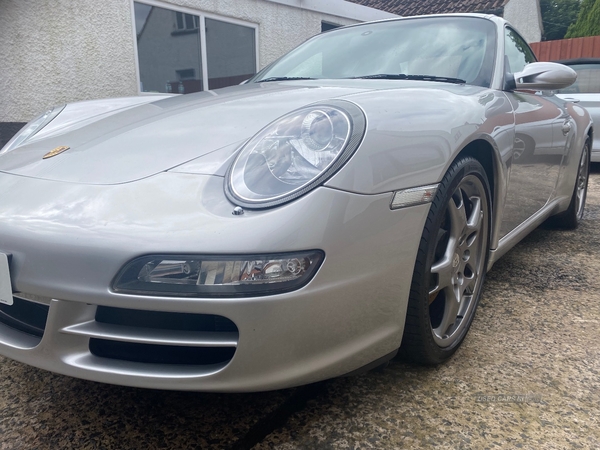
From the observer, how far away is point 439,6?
14516 millimetres

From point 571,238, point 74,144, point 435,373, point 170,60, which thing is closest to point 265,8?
point 170,60

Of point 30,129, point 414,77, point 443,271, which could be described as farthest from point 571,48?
point 30,129

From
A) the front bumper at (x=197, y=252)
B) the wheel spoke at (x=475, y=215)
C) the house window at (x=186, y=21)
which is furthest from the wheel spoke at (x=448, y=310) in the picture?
the house window at (x=186, y=21)

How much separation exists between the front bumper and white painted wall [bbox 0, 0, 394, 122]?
424 centimetres

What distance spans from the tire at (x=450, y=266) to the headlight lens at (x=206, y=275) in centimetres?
50

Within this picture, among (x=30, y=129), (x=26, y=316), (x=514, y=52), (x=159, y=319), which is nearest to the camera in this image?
(x=159, y=319)

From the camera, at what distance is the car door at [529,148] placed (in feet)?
7.07

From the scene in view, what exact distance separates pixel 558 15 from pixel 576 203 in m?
36.3

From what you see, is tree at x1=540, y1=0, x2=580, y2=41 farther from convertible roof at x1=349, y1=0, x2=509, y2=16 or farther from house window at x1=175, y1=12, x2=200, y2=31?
house window at x1=175, y1=12, x2=200, y2=31

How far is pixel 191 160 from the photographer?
1408 mm

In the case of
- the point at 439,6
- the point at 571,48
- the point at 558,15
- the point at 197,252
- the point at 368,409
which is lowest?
the point at 368,409

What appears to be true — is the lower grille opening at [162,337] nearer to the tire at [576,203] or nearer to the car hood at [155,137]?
the car hood at [155,137]

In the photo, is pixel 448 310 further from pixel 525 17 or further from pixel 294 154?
pixel 525 17

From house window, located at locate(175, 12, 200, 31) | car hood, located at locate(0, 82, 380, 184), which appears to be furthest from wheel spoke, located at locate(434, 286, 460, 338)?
house window, located at locate(175, 12, 200, 31)
